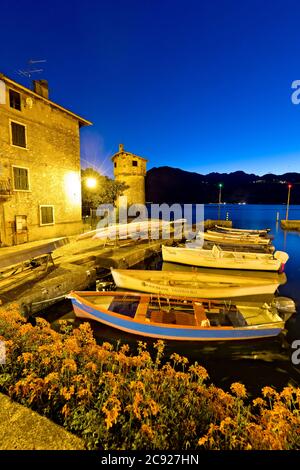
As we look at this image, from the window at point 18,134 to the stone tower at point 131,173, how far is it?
89.9 feet

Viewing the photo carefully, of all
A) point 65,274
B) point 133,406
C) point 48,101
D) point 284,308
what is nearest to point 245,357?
point 284,308

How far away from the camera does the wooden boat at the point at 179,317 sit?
7941 mm

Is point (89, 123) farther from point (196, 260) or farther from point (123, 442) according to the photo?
point (123, 442)

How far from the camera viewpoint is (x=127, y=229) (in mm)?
22266

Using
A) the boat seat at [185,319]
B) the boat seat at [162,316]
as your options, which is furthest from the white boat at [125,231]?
the boat seat at [185,319]

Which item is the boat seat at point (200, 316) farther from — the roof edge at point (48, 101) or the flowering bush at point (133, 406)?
the roof edge at point (48, 101)

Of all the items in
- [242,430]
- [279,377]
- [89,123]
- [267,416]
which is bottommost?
[279,377]

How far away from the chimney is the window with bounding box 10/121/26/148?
4.22 m

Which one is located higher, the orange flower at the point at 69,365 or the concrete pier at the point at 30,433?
the orange flower at the point at 69,365

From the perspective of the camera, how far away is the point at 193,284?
36.9 feet

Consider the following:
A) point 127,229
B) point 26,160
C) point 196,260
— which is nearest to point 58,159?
point 26,160

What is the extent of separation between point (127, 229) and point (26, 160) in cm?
1046

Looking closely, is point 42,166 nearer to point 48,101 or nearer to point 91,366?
point 48,101
